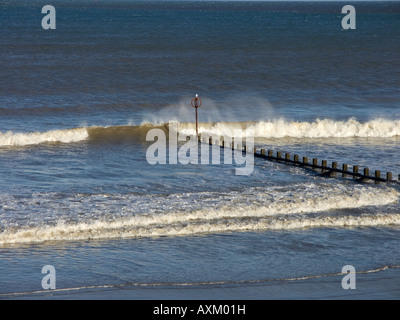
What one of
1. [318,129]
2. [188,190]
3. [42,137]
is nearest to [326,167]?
[188,190]

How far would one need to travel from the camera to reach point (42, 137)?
33.0 metres

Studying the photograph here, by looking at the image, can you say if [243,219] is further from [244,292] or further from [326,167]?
[326,167]

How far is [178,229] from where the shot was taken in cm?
1822

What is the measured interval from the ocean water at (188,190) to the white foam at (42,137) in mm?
107

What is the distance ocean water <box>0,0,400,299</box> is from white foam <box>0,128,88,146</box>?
0.11 metres

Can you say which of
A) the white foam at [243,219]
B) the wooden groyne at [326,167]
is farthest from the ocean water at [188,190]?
the wooden groyne at [326,167]

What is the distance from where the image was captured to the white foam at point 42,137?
3184cm

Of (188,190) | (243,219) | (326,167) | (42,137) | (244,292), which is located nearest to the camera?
(244,292)

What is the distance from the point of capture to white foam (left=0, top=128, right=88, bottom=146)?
31844 millimetres

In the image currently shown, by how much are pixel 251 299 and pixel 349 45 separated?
8249 centimetres

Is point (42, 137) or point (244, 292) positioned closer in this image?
point (244, 292)

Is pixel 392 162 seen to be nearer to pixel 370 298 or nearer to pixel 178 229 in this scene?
pixel 178 229

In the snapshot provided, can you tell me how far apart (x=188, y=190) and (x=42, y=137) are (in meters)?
12.6
